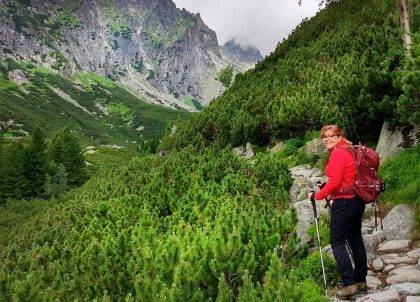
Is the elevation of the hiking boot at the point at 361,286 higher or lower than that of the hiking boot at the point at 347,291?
higher

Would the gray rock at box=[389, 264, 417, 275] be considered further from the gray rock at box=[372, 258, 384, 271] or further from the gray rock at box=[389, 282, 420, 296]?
the gray rock at box=[389, 282, 420, 296]

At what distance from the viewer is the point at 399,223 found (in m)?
10.1

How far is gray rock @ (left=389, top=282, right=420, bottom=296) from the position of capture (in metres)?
7.63

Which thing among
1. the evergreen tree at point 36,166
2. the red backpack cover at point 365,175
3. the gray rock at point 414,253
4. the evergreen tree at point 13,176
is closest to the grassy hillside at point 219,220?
the gray rock at point 414,253

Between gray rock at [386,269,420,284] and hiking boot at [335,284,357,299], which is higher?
gray rock at [386,269,420,284]

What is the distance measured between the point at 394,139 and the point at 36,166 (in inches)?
2125

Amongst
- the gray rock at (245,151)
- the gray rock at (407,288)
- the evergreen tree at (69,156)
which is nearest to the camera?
the gray rock at (407,288)

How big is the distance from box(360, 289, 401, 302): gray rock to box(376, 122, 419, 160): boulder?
599cm

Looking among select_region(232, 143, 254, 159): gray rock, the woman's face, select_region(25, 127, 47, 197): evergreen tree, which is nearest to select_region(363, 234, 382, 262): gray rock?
the woman's face

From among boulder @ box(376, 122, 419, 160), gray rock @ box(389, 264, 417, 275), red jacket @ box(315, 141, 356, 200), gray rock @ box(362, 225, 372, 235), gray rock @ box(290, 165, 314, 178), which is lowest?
gray rock @ box(389, 264, 417, 275)

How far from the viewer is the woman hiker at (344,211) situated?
7.52 m

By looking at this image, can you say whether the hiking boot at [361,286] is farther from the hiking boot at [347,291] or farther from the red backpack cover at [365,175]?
the red backpack cover at [365,175]

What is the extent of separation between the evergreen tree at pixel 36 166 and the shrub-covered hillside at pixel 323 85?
3264cm

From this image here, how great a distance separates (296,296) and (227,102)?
83.2 feet
